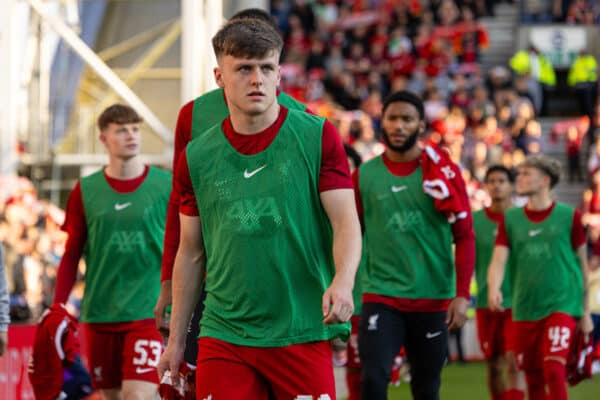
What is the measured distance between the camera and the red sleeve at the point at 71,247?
878 centimetres

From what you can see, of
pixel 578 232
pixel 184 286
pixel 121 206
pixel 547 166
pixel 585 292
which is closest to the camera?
pixel 184 286

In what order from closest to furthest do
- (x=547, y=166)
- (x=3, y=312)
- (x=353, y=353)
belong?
1. (x=3, y=312)
2. (x=353, y=353)
3. (x=547, y=166)

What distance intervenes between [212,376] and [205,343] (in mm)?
168

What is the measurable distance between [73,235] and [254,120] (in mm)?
3596

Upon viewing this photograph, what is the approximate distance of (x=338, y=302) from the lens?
5.12 metres

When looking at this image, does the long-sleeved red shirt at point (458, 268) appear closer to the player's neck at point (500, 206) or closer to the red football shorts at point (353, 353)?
the red football shorts at point (353, 353)

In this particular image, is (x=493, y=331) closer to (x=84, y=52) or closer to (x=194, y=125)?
(x=194, y=125)

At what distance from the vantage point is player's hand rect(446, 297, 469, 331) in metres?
8.22

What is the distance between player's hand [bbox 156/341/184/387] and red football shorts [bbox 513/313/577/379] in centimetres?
512

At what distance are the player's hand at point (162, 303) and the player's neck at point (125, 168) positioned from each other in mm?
2555

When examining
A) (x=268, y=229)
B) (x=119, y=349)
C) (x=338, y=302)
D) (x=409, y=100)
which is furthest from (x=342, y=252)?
(x=119, y=349)

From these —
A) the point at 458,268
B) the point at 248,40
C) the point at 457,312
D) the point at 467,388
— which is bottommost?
the point at 467,388

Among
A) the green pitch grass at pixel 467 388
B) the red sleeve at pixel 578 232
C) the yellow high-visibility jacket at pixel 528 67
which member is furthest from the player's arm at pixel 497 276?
the yellow high-visibility jacket at pixel 528 67

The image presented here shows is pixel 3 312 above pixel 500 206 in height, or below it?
below
